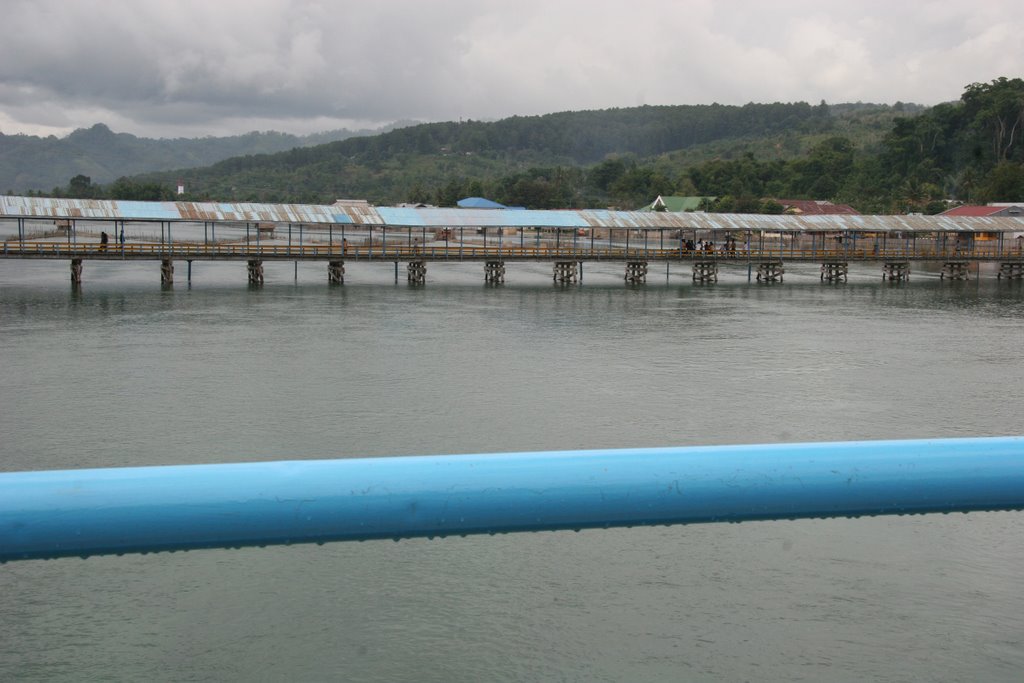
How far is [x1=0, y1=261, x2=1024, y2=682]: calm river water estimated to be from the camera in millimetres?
9414

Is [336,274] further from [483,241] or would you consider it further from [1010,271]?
[1010,271]

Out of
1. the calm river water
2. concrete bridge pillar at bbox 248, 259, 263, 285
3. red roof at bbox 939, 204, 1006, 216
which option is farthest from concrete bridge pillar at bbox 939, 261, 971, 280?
concrete bridge pillar at bbox 248, 259, 263, 285

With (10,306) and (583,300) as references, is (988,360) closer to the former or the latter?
(583,300)

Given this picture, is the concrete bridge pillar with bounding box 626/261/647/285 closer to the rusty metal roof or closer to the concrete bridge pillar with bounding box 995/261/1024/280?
the rusty metal roof

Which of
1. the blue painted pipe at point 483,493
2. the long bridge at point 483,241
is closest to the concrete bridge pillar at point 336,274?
the long bridge at point 483,241

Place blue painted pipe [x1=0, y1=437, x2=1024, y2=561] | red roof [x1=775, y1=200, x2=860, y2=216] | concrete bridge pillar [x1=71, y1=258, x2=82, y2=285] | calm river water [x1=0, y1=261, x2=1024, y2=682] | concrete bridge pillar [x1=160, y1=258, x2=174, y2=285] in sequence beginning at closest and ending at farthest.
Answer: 1. blue painted pipe [x1=0, y1=437, x2=1024, y2=561]
2. calm river water [x1=0, y1=261, x2=1024, y2=682]
3. concrete bridge pillar [x1=71, y1=258, x2=82, y2=285]
4. concrete bridge pillar [x1=160, y1=258, x2=174, y2=285]
5. red roof [x1=775, y1=200, x2=860, y2=216]

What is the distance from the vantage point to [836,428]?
19.7m

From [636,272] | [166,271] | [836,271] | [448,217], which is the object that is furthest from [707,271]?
[166,271]

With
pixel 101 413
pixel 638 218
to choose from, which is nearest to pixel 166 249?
pixel 638 218

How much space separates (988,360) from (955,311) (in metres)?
14.5

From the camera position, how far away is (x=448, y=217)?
52625mm

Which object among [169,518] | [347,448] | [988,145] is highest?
[988,145]

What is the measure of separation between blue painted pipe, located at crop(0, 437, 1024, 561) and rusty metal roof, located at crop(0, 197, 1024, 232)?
4704cm

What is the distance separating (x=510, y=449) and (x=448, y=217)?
36965mm
